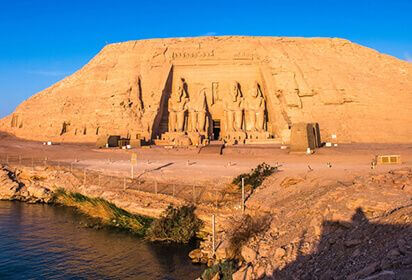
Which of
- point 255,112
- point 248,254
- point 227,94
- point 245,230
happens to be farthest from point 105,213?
point 227,94

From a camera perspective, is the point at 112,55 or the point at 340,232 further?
the point at 112,55

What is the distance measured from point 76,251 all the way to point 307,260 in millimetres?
6694

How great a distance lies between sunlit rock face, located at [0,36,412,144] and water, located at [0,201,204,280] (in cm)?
1436

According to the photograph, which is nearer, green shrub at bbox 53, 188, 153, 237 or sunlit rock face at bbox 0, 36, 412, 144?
green shrub at bbox 53, 188, 153, 237

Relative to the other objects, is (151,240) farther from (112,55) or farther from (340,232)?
(112,55)

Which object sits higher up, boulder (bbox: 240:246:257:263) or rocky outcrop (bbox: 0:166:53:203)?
rocky outcrop (bbox: 0:166:53:203)

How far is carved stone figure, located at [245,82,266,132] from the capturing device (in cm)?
2873

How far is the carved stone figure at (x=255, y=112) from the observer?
2873 centimetres

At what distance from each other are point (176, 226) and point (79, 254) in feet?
8.82

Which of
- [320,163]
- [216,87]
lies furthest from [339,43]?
[320,163]

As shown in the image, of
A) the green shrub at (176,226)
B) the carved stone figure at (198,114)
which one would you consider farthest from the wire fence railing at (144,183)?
the carved stone figure at (198,114)

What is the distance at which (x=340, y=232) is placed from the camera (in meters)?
7.04

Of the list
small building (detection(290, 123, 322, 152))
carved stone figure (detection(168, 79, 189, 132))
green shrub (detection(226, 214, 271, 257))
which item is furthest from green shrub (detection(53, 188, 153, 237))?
carved stone figure (detection(168, 79, 189, 132))

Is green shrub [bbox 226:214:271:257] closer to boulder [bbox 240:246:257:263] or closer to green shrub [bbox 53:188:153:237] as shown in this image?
boulder [bbox 240:246:257:263]
